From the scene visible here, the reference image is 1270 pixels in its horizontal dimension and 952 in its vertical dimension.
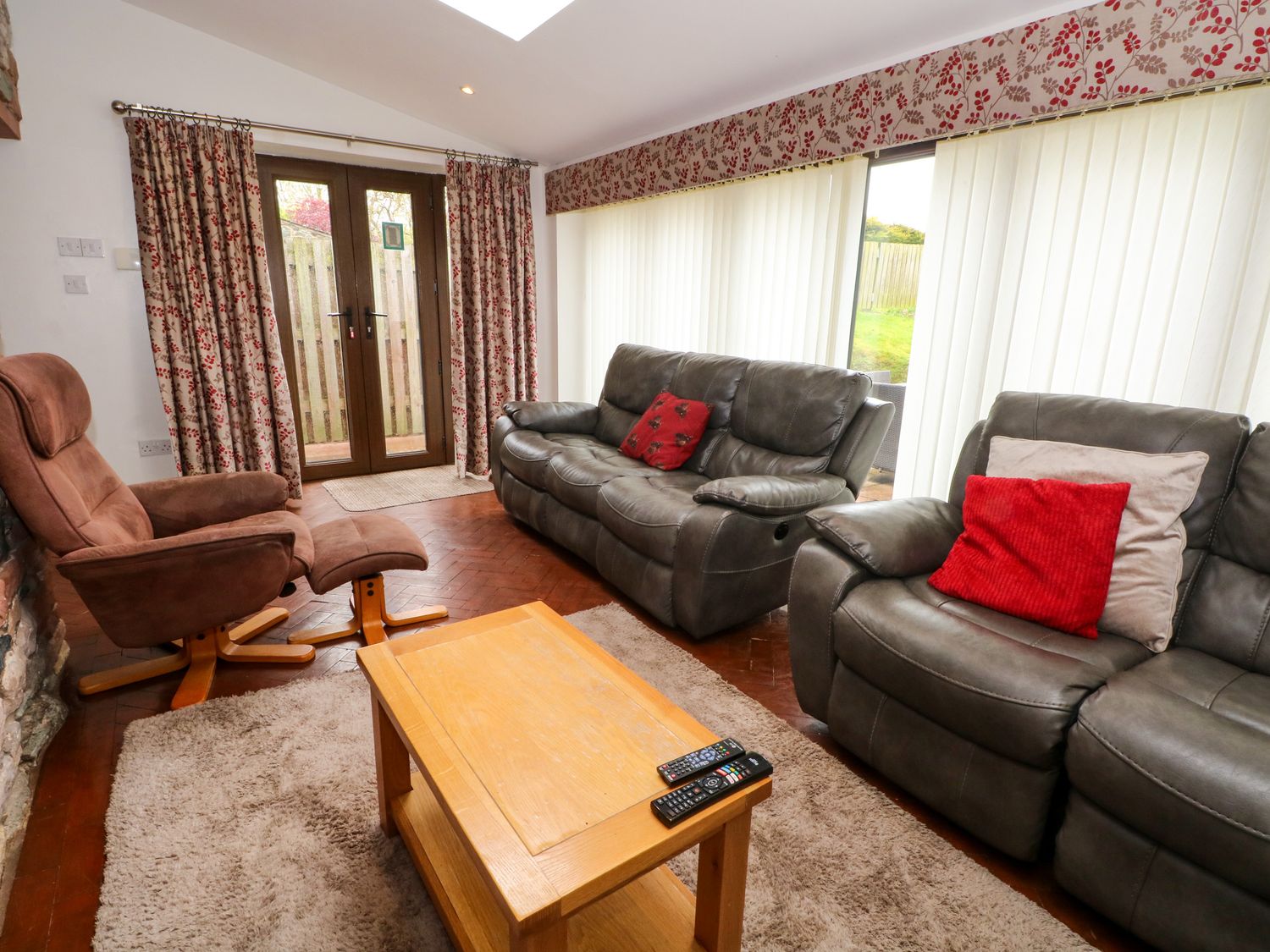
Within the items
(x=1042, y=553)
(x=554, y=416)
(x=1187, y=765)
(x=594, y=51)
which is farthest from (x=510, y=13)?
(x=1187, y=765)

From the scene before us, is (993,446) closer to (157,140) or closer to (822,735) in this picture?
(822,735)

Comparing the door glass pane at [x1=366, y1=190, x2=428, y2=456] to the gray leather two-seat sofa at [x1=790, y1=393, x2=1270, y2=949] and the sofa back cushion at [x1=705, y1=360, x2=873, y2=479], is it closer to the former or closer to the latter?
the sofa back cushion at [x1=705, y1=360, x2=873, y2=479]

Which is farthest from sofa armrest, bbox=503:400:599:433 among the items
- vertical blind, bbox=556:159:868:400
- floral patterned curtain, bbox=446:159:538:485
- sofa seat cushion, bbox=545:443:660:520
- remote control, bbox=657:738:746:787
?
remote control, bbox=657:738:746:787

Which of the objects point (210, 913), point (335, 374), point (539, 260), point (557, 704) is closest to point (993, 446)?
point (557, 704)

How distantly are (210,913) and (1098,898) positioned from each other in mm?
1781

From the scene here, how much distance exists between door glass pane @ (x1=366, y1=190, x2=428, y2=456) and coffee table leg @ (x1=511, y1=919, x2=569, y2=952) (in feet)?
14.2

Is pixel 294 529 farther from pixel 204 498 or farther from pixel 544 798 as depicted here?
Answer: pixel 544 798

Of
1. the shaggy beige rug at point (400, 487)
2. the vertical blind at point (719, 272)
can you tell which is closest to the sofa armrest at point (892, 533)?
the vertical blind at point (719, 272)

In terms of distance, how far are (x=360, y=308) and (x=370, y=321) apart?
10 centimetres

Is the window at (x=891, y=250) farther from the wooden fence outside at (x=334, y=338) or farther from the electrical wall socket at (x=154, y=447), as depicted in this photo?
the electrical wall socket at (x=154, y=447)

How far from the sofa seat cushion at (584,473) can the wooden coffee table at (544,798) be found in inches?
51.9

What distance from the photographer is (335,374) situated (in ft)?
14.8

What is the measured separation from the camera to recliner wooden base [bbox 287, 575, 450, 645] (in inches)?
93.4

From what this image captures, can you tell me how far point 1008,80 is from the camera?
216 centimetres
